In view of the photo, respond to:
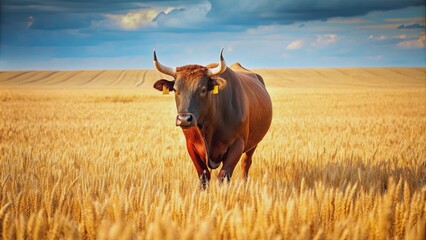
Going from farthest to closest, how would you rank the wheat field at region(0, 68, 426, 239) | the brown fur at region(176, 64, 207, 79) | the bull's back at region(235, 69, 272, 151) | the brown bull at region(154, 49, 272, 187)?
the bull's back at region(235, 69, 272, 151)
the brown fur at region(176, 64, 207, 79)
the brown bull at region(154, 49, 272, 187)
the wheat field at region(0, 68, 426, 239)

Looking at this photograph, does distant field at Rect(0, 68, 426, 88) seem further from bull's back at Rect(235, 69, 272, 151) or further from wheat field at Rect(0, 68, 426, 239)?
bull's back at Rect(235, 69, 272, 151)

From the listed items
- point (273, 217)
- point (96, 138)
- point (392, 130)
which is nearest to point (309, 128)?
point (392, 130)

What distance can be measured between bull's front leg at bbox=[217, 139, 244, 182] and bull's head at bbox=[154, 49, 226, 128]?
68cm

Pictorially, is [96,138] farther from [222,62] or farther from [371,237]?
[371,237]

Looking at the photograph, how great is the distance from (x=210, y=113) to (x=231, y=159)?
29.4 inches

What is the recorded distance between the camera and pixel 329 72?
111875 millimetres

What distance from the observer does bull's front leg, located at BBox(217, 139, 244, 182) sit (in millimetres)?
5573

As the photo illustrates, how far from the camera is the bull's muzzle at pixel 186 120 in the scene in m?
4.87

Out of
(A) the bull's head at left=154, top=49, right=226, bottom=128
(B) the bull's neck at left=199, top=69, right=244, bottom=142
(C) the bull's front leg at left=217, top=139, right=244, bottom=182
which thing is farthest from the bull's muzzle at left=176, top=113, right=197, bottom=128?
(C) the bull's front leg at left=217, top=139, right=244, bottom=182

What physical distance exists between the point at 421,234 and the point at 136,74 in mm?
108482

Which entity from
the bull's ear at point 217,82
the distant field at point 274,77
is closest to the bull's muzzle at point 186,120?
the bull's ear at point 217,82

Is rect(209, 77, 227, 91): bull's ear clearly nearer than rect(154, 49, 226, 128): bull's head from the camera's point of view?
No

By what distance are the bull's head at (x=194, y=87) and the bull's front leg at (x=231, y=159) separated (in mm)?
680

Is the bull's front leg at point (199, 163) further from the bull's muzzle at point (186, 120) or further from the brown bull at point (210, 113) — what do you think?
the bull's muzzle at point (186, 120)
